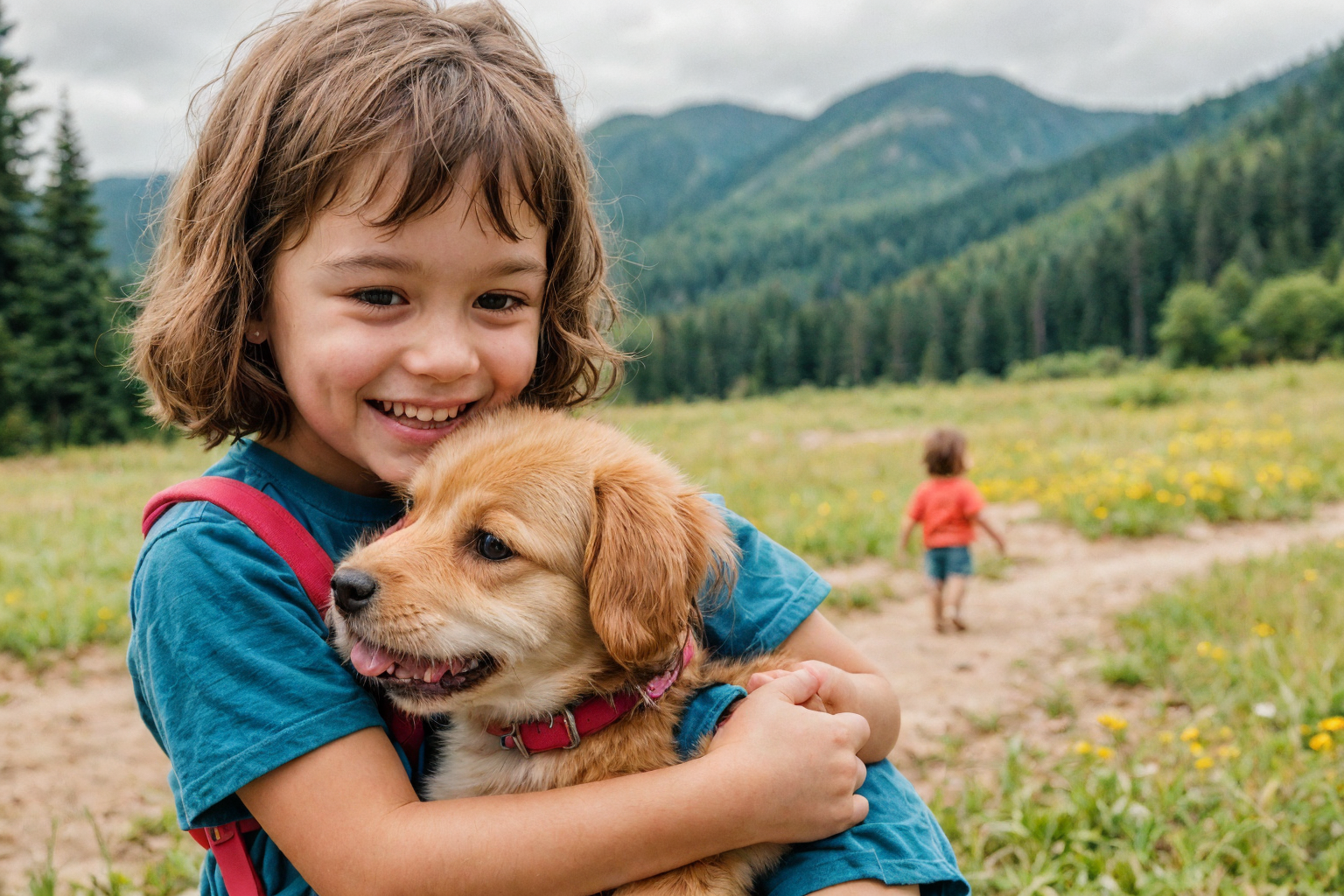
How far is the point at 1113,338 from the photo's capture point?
231 feet

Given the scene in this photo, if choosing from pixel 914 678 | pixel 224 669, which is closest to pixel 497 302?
pixel 224 669

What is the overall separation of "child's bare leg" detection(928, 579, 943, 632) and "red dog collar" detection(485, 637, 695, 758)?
4.94 m

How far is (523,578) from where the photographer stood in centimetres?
185

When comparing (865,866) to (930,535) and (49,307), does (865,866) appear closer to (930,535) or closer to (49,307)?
(930,535)

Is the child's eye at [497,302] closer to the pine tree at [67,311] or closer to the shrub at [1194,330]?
the pine tree at [67,311]

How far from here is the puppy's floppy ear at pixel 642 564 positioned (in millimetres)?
1776

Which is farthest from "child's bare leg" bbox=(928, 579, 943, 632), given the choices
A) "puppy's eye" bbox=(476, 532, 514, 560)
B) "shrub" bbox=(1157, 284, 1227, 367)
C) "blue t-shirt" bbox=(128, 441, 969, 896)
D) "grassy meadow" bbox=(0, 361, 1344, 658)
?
"shrub" bbox=(1157, 284, 1227, 367)

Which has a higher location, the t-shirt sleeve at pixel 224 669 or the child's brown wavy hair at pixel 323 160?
the child's brown wavy hair at pixel 323 160

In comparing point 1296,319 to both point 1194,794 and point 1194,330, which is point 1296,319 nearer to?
point 1194,330

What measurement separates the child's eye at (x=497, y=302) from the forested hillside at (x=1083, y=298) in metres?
65.0

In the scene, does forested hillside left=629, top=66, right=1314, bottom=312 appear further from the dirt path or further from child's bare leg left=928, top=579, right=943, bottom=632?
child's bare leg left=928, top=579, right=943, bottom=632

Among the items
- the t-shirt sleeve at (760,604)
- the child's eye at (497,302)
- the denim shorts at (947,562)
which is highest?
the child's eye at (497,302)

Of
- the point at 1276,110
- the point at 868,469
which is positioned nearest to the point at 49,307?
the point at 868,469

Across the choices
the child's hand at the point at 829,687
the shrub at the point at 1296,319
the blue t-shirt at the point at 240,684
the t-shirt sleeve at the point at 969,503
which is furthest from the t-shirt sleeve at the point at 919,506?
the shrub at the point at 1296,319
